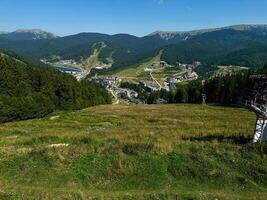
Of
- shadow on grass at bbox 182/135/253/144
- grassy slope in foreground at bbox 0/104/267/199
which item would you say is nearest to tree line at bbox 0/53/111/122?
shadow on grass at bbox 182/135/253/144

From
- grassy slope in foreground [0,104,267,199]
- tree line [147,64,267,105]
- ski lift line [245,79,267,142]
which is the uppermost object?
ski lift line [245,79,267,142]

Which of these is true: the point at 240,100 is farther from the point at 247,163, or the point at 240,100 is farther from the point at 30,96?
the point at 30,96

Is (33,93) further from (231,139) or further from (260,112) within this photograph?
(260,112)

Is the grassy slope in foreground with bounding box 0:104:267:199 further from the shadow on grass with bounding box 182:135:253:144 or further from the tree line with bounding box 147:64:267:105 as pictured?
the tree line with bounding box 147:64:267:105

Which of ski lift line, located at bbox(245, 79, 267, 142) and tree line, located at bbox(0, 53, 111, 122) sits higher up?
ski lift line, located at bbox(245, 79, 267, 142)

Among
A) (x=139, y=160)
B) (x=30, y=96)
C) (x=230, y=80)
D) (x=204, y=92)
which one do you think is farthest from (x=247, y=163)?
(x=204, y=92)

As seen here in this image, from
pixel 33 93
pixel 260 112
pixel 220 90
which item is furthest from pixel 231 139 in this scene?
pixel 220 90

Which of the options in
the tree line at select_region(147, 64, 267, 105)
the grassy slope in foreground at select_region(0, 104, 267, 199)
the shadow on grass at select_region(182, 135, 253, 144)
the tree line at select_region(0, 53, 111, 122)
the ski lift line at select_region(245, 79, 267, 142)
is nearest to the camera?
the grassy slope in foreground at select_region(0, 104, 267, 199)

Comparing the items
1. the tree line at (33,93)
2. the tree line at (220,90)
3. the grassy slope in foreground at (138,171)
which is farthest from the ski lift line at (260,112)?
the tree line at (220,90)

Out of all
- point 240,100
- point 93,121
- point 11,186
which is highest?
point 240,100
